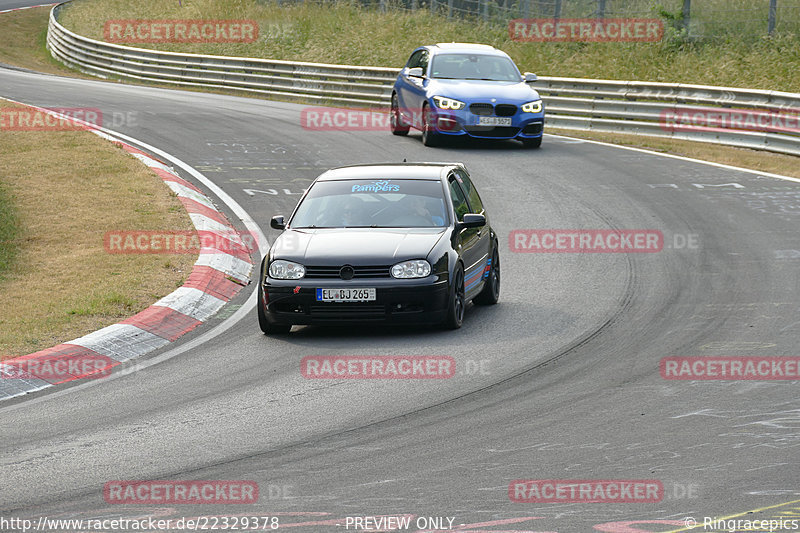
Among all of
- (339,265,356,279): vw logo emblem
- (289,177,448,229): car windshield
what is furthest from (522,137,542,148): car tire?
(339,265,356,279): vw logo emblem

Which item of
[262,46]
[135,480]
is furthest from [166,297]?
[262,46]

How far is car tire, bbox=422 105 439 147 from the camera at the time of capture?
2248cm

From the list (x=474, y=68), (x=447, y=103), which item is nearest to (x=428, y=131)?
(x=447, y=103)

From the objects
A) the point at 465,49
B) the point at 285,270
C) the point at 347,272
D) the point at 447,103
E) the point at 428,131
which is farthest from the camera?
the point at 465,49

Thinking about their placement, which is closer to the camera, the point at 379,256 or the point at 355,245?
the point at 379,256

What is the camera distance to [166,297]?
12.0 meters

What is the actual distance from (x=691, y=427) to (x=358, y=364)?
2.98 meters

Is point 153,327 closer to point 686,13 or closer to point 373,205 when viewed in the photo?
point 373,205

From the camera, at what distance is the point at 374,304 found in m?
10.6

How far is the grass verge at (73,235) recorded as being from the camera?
37.0 feet

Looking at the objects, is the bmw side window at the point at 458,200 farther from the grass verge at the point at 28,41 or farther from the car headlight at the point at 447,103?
the grass verge at the point at 28,41

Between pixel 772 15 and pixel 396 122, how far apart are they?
1082 centimetres

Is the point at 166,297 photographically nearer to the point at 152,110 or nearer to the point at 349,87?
the point at 152,110

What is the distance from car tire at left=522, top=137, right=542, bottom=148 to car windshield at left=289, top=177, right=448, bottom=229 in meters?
10.9
